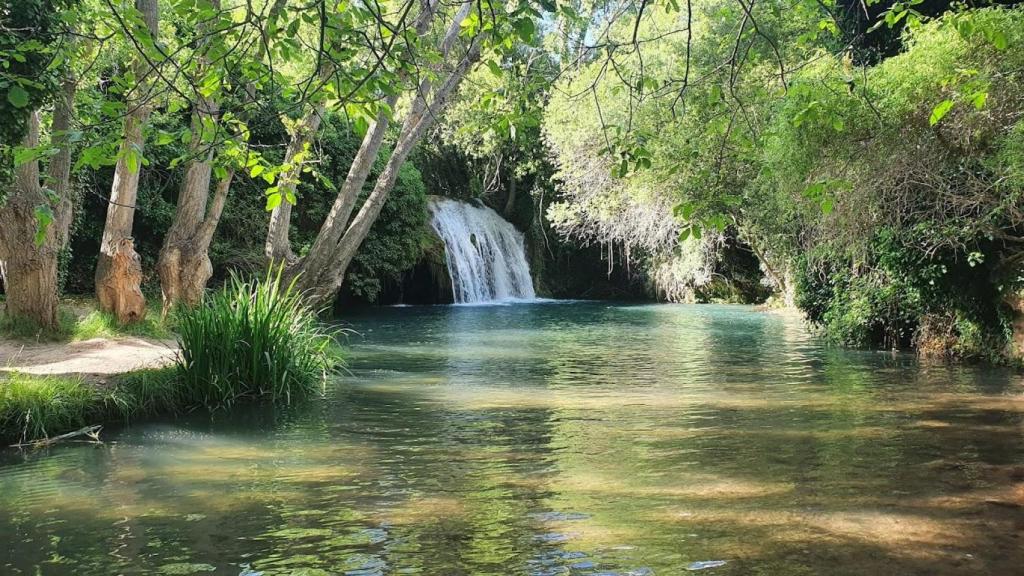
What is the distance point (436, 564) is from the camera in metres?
4.06

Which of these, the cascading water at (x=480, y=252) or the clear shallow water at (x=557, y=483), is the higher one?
the cascading water at (x=480, y=252)

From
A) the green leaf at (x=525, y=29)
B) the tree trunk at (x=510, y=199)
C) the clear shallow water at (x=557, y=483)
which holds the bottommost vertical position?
the clear shallow water at (x=557, y=483)

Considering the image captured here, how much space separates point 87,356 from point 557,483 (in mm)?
6645

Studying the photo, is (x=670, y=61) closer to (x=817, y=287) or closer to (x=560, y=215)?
(x=560, y=215)

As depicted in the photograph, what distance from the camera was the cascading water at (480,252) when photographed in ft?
82.6

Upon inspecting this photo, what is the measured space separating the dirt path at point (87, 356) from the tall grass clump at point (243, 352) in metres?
0.42

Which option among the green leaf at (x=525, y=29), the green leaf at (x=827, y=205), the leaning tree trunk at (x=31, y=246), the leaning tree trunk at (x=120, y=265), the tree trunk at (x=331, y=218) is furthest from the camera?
the tree trunk at (x=331, y=218)

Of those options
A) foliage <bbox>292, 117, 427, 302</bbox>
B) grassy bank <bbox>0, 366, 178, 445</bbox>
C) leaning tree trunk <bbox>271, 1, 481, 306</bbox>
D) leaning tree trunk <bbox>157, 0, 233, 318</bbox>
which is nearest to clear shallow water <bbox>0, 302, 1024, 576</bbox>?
grassy bank <bbox>0, 366, 178, 445</bbox>

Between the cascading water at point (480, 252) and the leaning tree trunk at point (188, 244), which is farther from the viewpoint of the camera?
the cascading water at point (480, 252)

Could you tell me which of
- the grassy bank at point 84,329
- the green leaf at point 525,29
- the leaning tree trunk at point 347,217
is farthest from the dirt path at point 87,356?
the green leaf at point 525,29

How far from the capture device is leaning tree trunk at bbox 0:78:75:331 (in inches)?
408

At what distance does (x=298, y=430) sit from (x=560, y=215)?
15387 millimetres

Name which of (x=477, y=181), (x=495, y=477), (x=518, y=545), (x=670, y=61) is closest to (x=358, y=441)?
(x=495, y=477)

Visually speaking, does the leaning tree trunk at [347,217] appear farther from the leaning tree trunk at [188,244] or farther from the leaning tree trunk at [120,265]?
the leaning tree trunk at [120,265]
